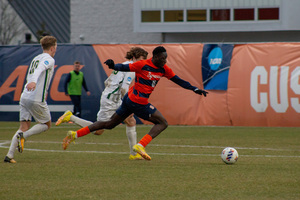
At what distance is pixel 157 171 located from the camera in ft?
30.0

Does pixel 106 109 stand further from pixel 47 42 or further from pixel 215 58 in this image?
pixel 215 58

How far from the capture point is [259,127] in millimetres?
19078

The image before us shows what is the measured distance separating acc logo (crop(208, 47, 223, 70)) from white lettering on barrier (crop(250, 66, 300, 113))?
1.19 meters

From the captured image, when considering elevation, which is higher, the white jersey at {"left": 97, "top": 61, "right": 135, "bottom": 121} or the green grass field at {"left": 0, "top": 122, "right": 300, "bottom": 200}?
the white jersey at {"left": 97, "top": 61, "right": 135, "bottom": 121}

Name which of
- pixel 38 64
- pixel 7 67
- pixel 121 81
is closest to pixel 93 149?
pixel 121 81

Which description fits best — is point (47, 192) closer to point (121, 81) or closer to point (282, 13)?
point (121, 81)

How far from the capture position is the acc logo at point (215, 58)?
65.9 ft

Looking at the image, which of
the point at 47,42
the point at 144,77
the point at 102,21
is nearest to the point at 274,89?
the point at 144,77

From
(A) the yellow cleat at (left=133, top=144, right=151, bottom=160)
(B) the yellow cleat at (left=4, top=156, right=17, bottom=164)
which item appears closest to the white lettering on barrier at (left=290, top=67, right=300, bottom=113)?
(A) the yellow cleat at (left=133, top=144, right=151, bottom=160)

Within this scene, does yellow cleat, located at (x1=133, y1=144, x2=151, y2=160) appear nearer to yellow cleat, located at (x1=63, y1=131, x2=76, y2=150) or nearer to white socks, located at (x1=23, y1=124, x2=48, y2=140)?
yellow cleat, located at (x1=63, y1=131, x2=76, y2=150)

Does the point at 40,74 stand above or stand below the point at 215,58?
above

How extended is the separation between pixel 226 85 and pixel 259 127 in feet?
5.62

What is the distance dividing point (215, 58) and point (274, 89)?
2140mm

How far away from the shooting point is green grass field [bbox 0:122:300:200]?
729 cm
